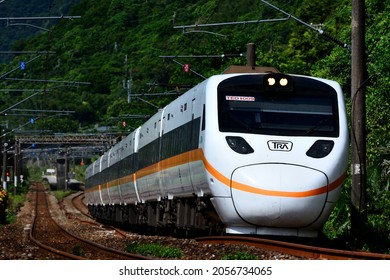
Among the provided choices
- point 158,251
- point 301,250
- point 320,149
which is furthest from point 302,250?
point 158,251

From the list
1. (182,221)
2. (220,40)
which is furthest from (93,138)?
(182,221)

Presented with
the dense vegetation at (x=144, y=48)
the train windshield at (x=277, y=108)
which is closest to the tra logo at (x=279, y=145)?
the train windshield at (x=277, y=108)

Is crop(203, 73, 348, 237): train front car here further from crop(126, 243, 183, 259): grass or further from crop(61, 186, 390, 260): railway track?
crop(126, 243, 183, 259): grass

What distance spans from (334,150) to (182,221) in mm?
6732

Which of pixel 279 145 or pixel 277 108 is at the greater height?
pixel 277 108

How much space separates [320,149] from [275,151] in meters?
0.90

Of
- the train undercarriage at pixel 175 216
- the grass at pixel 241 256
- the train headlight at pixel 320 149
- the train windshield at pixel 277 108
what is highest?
the train windshield at pixel 277 108

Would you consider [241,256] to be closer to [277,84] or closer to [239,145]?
[239,145]

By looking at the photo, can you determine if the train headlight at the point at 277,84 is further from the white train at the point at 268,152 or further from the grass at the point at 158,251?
the grass at the point at 158,251

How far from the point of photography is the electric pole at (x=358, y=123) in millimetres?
21516

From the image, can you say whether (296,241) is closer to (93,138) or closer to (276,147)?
(276,147)

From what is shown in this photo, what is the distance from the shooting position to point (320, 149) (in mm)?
19203

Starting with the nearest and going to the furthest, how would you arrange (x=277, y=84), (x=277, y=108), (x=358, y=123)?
(x=277, y=108), (x=277, y=84), (x=358, y=123)

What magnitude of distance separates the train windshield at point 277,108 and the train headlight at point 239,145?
0.60 ft
